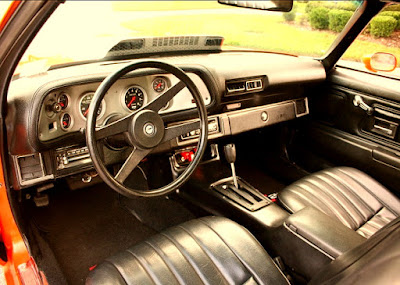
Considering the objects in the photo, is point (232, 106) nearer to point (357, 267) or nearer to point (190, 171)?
point (190, 171)

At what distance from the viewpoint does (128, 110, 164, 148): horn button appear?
63.4 inches

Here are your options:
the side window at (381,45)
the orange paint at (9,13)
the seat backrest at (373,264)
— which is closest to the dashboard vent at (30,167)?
the orange paint at (9,13)

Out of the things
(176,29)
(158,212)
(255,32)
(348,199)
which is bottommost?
(158,212)

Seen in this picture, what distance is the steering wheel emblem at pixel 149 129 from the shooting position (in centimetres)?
164

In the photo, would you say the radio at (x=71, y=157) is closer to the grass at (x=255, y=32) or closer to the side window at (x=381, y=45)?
the grass at (x=255, y=32)

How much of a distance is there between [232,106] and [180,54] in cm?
46

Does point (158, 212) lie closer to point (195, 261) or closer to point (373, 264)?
point (195, 261)

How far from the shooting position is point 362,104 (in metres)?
2.56

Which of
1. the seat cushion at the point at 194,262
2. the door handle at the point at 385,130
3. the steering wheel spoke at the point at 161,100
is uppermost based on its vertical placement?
the steering wheel spoke at the point at 161,100

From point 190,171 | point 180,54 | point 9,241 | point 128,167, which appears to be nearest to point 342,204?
point 190,171

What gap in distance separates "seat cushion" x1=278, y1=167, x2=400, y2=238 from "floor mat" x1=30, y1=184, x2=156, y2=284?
107 centimetres

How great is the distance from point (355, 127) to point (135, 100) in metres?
1.54

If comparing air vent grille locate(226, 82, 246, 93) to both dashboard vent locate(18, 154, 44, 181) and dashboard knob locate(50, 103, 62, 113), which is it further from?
dashboard vent locate(18, 154, 44, 181)

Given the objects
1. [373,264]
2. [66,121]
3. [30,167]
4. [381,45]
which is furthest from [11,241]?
[381,45]
